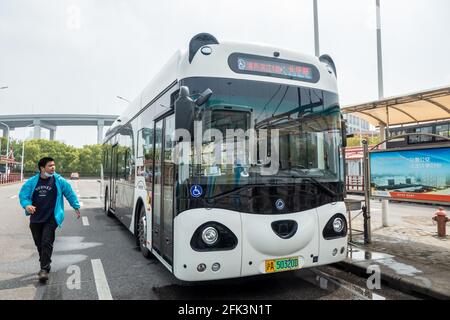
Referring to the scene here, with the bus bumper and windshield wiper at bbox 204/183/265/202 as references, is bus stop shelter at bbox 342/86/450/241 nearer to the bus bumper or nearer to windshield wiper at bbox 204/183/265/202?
the bus bumper

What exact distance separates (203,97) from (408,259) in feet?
15.9

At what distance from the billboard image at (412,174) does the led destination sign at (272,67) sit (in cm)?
345

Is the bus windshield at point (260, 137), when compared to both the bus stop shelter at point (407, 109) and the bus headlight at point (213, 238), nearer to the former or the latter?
the bus headlight at point (213, 238)

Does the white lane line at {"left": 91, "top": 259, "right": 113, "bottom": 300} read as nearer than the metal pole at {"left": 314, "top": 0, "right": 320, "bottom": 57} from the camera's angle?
Yes

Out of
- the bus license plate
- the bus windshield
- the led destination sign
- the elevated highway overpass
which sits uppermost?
the elevated highway overpass

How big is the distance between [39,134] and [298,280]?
101 metres

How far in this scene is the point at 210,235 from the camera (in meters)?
4.10

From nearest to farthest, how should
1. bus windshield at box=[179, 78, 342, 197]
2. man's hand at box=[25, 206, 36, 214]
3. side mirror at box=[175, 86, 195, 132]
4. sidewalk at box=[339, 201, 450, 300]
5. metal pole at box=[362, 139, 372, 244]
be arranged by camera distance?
side mirror at box=[175, 86, 195, 132] → bus windshield at box=[179, 78, 342, 197] → sidewalk at box=[339, 201, 450, 300] → man's hand at box=[25, 206, 36, 214] → metal pole at box=[362, 139, 372, 244]

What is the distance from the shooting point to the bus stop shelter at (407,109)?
7609 mm

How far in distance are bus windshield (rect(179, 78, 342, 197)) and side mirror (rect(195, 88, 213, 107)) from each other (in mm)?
77

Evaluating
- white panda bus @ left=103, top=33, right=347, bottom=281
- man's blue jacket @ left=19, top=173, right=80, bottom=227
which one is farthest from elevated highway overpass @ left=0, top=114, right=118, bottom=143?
white panda bus @ left=103, top=33, right=347, bottom=281

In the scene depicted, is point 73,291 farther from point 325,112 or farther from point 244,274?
point 325,112

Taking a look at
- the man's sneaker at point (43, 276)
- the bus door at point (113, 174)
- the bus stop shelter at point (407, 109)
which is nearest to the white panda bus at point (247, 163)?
the man's sneaker at point (43, 276)

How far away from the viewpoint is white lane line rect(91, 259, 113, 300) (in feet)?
15.1
